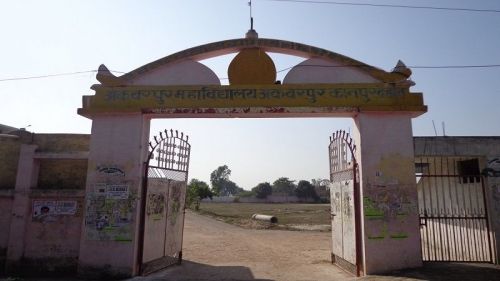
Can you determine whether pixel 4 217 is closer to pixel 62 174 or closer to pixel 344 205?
pixel 62 174

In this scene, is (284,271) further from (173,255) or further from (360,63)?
(360,63)

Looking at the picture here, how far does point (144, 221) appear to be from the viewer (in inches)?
315

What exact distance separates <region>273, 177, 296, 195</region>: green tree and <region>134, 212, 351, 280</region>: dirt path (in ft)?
255

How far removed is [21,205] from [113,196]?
7.16ft

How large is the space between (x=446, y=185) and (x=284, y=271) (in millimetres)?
5134

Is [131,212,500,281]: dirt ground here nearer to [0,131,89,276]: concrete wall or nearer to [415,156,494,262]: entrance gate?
[415,156,494,262]: entrance gate

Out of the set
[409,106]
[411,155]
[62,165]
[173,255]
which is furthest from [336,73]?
[62,165]

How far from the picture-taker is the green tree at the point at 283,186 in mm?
94438

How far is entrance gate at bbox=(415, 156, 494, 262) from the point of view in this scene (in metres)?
8.58

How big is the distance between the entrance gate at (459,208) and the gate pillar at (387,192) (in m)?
0.77

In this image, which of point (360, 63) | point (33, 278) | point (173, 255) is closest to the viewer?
point (33, 278)

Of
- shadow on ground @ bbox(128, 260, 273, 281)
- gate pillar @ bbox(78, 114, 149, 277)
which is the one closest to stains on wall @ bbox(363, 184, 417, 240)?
shadow on ground @ bbox(128, 260, 273, 281)

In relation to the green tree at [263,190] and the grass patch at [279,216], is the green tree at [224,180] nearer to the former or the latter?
the green tree at [263,190]

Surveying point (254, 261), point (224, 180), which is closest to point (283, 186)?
point (224, 180)
